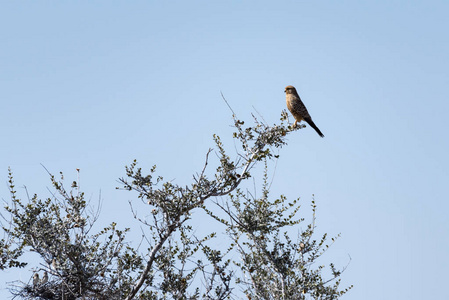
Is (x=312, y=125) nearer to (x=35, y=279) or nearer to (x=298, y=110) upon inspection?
(x=298, y=110)

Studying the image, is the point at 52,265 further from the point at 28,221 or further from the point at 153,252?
the point at 153,252

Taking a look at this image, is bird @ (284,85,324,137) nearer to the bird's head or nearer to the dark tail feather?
the dark tail feather

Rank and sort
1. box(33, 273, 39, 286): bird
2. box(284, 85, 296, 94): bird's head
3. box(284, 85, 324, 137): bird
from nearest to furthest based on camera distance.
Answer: box(33, 273, 39, 286): bird → box(284, 85, 324, 137): bird → box(284, 85, 296, 94): bird's head

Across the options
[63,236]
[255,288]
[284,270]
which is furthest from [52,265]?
[284,270]

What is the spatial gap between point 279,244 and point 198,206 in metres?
2.46

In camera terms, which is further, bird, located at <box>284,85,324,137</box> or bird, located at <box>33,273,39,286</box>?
bird, located at <box>284,85,324,137</box>

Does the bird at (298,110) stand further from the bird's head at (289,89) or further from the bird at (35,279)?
the bird at (35,279)

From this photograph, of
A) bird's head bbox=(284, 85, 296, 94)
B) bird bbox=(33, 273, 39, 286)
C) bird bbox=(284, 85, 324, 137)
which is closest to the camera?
bird bbox=(33, 273, 39, 286)

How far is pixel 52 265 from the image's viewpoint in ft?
38.2

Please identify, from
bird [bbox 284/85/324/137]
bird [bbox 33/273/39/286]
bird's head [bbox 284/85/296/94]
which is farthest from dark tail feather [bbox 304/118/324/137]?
bird [bbox 33/273/39/286]

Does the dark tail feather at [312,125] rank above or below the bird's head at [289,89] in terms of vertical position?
below

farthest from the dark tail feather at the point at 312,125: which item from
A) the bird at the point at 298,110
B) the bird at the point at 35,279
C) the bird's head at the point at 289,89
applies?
the bird at the point at 35,279

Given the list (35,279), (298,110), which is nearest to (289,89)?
(298,110)

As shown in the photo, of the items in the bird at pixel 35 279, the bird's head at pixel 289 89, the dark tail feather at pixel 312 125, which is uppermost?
the bird's head at pixel 289 89
